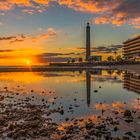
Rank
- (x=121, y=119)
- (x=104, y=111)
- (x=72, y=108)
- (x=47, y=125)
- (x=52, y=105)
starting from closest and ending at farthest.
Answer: (x=47, y=125) → (x=121, y=119) → (x=104, y=111) → (x=72, y=108) → (x=52, y=105)

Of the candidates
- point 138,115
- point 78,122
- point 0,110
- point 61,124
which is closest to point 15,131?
point 61,124

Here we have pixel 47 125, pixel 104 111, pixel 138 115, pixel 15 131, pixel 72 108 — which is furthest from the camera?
pixel 72 108

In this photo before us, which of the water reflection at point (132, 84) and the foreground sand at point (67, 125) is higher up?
the water reflection at point (132, 84)

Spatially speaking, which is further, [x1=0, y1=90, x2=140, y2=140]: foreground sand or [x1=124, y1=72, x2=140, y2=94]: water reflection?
[x1=124, y1=72, x2=140, y2=94]: water reflection

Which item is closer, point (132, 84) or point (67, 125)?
point (67, 125)

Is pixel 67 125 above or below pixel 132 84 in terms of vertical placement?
below

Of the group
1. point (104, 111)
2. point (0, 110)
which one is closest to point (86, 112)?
point (104, 111)

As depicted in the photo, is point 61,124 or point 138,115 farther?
point 138,115

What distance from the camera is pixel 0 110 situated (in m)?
27.1

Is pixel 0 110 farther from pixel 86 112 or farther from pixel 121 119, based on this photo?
pixel 121 119

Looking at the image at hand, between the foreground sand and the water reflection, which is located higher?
the water reflection

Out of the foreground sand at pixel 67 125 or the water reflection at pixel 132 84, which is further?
the water reflection at pixel 132 84

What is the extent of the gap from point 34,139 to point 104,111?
10.0 m

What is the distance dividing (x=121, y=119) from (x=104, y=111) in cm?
352
